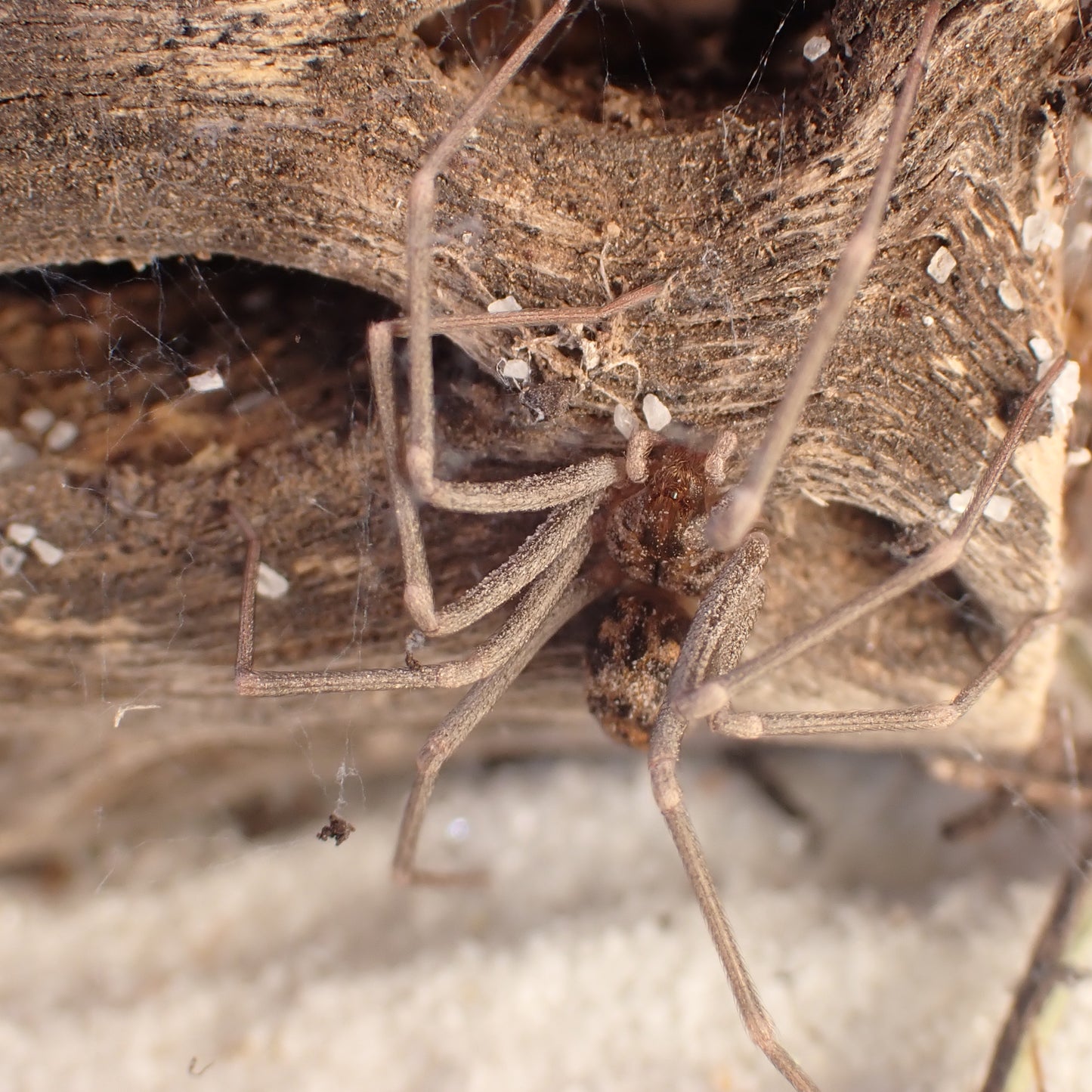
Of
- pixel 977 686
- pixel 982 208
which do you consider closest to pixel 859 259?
pixel 982 208

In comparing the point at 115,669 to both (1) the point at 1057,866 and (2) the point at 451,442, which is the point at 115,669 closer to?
(2) the point at 451,442

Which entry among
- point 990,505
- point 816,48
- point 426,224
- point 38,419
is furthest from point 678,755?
point 38,419

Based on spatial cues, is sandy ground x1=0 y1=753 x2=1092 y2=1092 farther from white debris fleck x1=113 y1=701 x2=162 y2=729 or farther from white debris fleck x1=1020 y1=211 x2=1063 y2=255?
white debris fleck x1=1020 y1=211 x2=1063 y2=255

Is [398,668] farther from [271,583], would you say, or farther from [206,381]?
[206,381]

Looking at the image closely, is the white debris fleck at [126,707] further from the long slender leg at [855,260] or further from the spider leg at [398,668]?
the long slender leg at [855,260]

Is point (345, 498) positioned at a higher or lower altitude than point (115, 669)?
higher

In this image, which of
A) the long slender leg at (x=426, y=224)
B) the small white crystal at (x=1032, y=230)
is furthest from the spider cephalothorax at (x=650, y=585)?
the small white crystal at (x=1032, y=230)

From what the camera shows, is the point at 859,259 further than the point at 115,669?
No

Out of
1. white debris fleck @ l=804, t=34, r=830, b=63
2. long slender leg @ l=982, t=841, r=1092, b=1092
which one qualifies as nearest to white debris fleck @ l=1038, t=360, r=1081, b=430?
white debris fleck @ l=804, t=34, r=830, b=63
